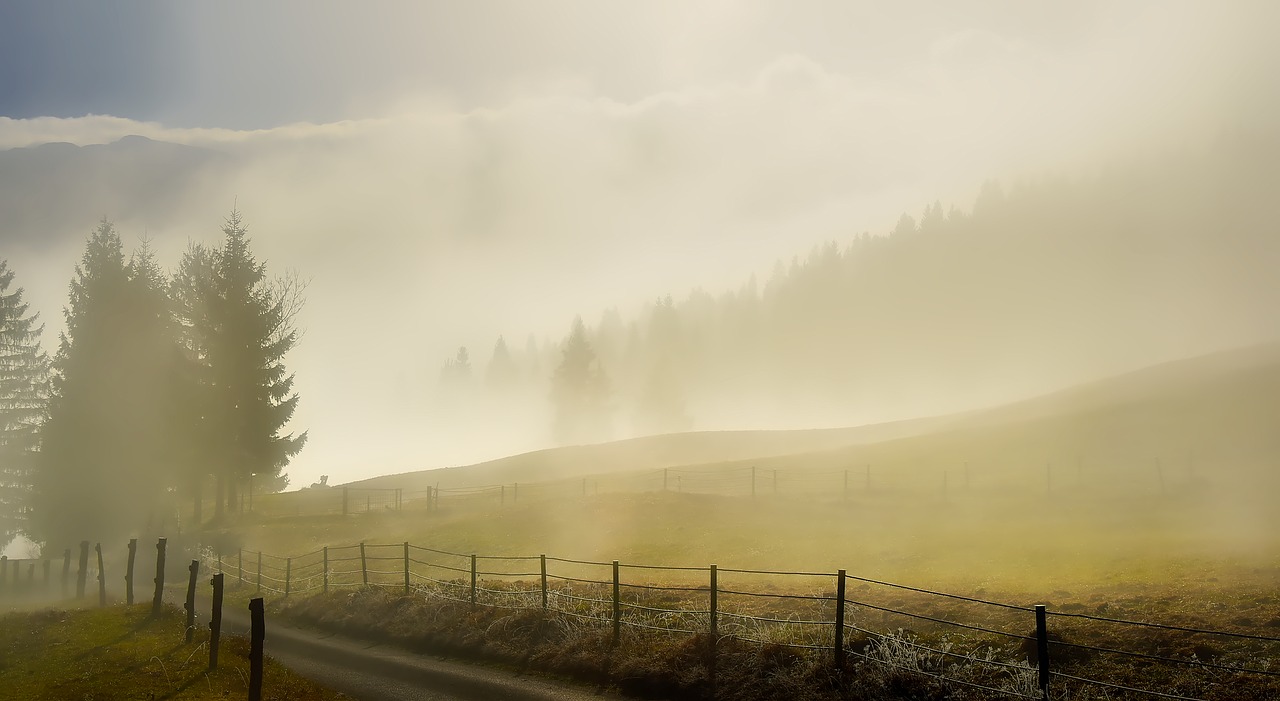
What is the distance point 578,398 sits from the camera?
4434 inches

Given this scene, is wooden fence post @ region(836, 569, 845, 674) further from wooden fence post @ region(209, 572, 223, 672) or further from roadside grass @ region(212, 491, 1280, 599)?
wooden fence post @ region(209, 572, 223, 672)

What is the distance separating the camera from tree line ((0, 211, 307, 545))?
4738 cm

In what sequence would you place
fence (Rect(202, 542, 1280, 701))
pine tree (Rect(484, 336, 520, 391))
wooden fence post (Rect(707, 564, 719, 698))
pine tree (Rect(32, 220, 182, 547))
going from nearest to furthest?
1. fence (Rect(202, 542, 1280, 701))
2. wooden fence post (Rect(707, 564, 719, 698))
3. pine tree (Rect(32, 220, 182, 547))
4. pine tree (Rect(484, 336, 520, 391))

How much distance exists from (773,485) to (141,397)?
46.2m

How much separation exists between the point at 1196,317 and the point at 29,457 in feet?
481

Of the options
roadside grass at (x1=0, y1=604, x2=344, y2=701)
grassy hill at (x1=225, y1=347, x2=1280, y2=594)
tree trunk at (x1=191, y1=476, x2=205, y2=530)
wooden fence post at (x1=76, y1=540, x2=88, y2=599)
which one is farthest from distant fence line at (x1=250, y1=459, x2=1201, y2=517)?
roadside grass at (x1=0, y1=604, x2=344, y2=701)

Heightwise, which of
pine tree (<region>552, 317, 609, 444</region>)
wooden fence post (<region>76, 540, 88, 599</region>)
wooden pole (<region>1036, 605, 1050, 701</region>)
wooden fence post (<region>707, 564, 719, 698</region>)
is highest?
pine tree (<region>552, 317, 609, 444</region>)

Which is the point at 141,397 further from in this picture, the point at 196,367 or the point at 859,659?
the point at 859,659

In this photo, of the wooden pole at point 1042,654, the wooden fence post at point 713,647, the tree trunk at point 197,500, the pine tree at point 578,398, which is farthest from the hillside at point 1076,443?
the wooden pole at point 1042,654

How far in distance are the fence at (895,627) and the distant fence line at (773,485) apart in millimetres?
23234

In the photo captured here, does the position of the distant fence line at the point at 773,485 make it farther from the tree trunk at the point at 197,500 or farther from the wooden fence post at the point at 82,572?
the wooden fence post at the point at 82,572

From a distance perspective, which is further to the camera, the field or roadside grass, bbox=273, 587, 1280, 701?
the field

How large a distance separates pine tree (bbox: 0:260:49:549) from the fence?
4510 cm

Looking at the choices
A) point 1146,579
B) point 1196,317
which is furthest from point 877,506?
point 1196,317
